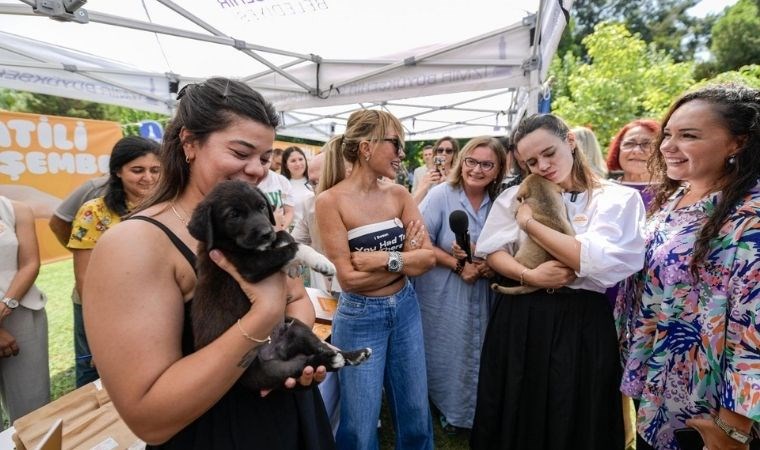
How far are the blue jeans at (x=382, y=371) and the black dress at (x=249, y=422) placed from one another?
1065 millimetres

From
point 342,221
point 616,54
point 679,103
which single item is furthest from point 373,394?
point 616,54

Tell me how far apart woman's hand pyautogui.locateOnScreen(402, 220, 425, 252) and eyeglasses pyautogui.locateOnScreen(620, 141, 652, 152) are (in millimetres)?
2932

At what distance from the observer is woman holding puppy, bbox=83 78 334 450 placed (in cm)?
121

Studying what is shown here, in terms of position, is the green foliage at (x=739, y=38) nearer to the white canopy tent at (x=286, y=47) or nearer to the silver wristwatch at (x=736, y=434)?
the white canopy tent at (x=286, y=47)

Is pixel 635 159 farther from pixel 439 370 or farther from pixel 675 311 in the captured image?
pixel 439 370

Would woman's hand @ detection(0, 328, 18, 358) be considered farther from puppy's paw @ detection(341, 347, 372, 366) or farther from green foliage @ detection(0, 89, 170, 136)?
green foliage @ detection(0, 89, 170, 136)

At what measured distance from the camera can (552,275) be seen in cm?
261

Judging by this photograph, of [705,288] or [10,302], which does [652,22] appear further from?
[10,302]

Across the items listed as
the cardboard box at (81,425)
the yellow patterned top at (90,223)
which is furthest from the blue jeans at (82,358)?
the cardboard box at (81,425)

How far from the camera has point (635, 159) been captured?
4.28 m

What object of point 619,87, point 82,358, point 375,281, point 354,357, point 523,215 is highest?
point 619,87

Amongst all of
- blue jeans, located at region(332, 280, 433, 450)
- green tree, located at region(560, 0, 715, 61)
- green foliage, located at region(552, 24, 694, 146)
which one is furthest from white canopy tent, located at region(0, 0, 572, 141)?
green tree, located at region(560, 0, 715, 61)

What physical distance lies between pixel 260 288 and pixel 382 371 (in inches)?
70.4

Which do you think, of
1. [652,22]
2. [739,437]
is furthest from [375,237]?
[652,22]
